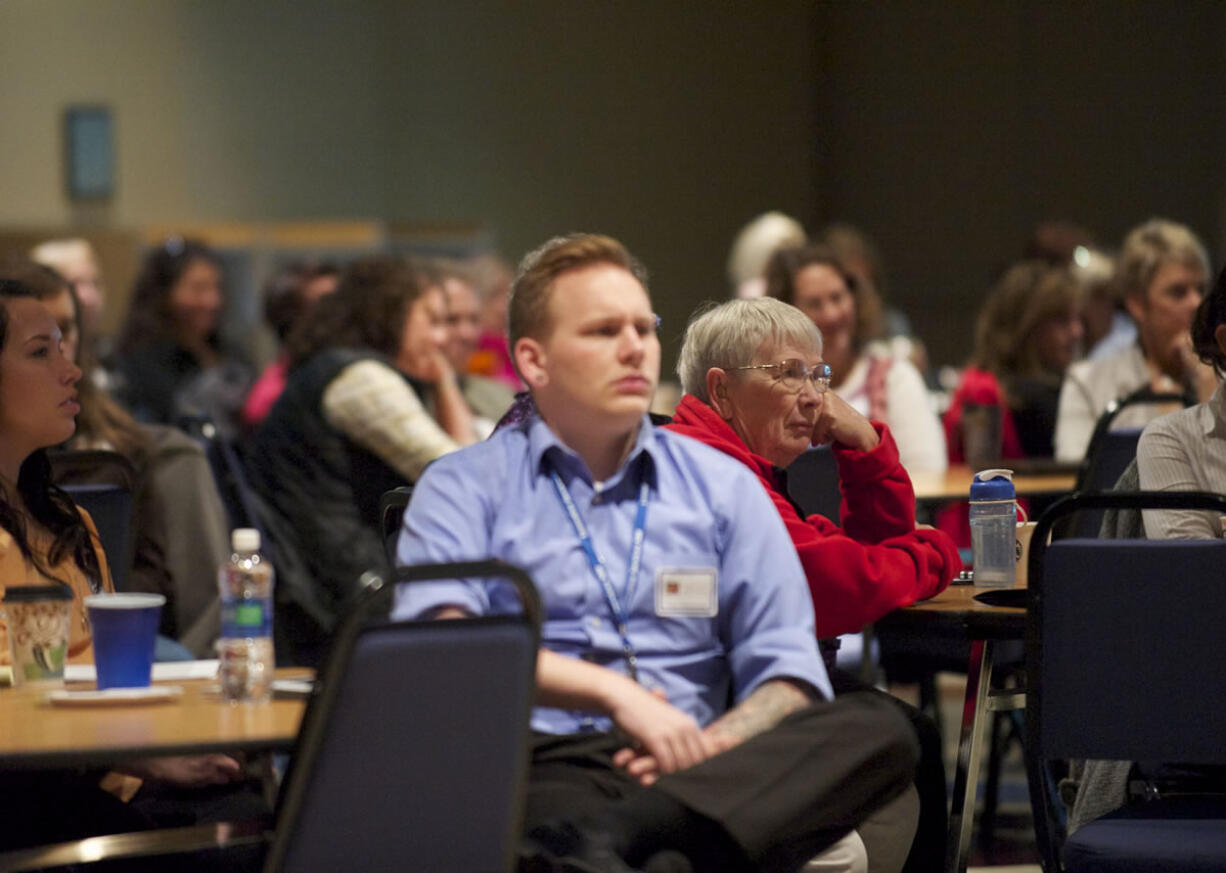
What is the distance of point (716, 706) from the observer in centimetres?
228

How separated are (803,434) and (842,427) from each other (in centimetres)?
7

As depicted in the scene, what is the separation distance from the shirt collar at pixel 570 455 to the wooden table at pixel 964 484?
67.8 inches

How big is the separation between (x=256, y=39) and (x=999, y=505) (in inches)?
349

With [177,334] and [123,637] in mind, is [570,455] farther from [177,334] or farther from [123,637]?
[177,334]

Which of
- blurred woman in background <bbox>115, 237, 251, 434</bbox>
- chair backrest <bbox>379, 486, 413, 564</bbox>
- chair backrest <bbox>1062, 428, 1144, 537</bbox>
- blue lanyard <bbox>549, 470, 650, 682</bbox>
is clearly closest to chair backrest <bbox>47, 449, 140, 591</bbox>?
chair backrest <bbox>379, 486, 413, 564</bbox>

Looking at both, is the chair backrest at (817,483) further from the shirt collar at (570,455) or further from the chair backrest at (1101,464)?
the shirt collar at (570,455)

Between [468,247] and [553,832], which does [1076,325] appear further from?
[468,247]

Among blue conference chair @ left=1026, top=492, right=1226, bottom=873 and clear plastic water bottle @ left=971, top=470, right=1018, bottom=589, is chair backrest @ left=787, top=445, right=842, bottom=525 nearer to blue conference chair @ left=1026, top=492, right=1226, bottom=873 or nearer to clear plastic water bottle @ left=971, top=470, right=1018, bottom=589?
clear plastic water bottle @ left=971, top=470, right=1018, bottom=589

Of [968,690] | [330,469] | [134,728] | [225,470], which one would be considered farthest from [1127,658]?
[330,469]

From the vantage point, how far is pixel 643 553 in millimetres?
2225

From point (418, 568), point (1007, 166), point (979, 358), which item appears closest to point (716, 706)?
point (418, 568)

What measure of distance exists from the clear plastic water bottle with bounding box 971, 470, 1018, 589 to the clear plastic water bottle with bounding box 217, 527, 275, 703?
132 centimetres

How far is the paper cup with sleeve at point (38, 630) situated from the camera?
2205 mm

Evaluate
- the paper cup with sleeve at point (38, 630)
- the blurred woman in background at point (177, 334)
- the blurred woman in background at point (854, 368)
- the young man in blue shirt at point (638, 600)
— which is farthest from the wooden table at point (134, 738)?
the blurred woman in background at point (177, 334)
